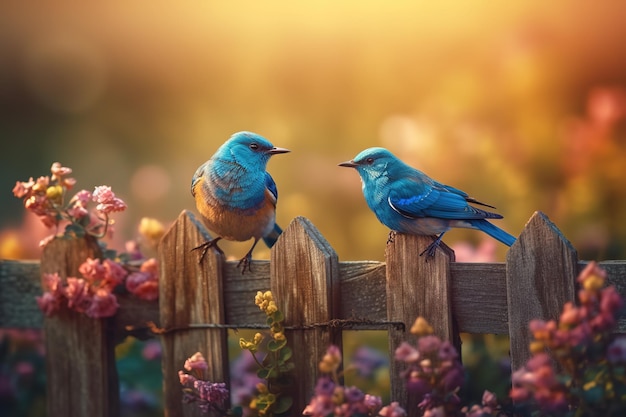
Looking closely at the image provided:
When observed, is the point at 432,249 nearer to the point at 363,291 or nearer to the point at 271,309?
the point at 363,291

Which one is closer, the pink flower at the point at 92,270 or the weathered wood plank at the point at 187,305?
the weathered wood plank at the point at 187,305

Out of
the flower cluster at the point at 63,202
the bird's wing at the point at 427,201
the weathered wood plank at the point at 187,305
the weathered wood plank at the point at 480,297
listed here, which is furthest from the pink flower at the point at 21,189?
the weathered wood plank at the point at 480,297

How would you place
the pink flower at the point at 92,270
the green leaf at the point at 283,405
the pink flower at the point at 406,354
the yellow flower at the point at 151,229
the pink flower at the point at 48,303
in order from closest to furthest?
the pink flower at the point at 406,354, the green leaf at the point at 283,405, the pink flower at the point at 92,270, the pink flower at the point at 48,303, the yellow flower at the point at 151,229

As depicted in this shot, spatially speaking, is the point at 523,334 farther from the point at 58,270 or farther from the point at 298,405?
the point at 58,270

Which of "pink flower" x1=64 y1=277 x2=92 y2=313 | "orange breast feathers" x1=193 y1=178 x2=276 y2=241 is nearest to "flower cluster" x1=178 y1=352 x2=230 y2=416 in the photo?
"orange breast feathers" x1=193 y1=178 x2=276 y2=241

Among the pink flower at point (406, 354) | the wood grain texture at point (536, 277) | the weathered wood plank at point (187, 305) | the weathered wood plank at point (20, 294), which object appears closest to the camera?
the pink flower at point (406, 354)

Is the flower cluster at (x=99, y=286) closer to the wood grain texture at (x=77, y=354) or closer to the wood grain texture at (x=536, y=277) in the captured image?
the wood grain texture at (x=77, y=354)

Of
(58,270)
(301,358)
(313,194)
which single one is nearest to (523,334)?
(301,358)
